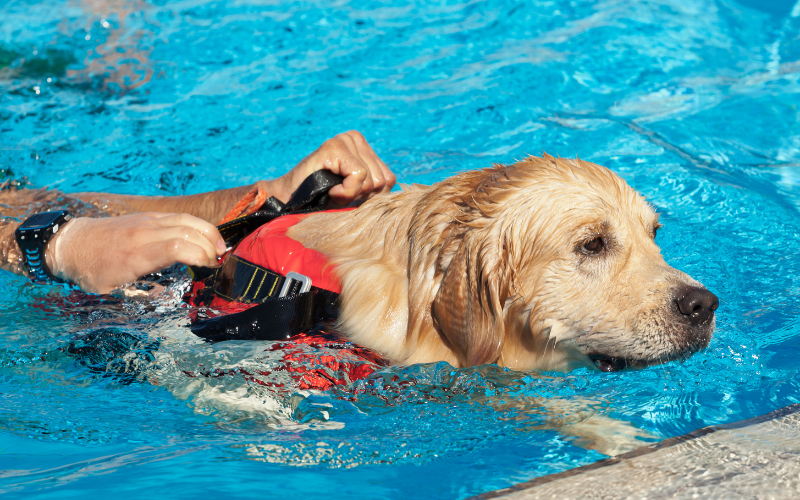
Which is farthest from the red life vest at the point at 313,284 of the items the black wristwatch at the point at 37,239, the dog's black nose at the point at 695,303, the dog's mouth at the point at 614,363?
the dog's black nose at the point at 695,303

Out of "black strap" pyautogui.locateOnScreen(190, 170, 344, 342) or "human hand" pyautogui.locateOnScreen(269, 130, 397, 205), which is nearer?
"black strap" pyautogui.locateOnScreen(190, 170, 344, 342)

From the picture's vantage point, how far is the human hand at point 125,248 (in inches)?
157

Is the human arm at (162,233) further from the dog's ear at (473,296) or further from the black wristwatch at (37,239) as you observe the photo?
the dog's ear at (473,296)

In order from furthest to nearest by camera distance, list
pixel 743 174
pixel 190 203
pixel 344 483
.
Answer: pixel 743 174
pixel 190 203
pixel 344 483

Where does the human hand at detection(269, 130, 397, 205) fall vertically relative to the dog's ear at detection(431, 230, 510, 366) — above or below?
above

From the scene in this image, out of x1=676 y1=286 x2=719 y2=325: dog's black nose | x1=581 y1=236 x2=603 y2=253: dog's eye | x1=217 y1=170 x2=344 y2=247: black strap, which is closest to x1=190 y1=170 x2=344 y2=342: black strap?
x1=217 y1=170 x2=344 y2=247: black strap

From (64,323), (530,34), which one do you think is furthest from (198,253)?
(530,34)

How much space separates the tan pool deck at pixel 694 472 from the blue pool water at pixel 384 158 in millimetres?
208

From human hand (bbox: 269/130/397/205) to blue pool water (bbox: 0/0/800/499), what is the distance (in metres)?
1.24

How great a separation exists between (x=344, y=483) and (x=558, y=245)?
4.97 ft

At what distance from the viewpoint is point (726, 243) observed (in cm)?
559

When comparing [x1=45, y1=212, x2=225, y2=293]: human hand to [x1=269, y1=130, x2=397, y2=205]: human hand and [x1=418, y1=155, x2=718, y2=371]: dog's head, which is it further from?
[x1=418, y1=155, x2=718, y2=371]: dog's head

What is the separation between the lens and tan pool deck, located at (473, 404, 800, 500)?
8.90ft

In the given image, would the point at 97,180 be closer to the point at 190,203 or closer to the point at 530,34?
the point at 190,203
